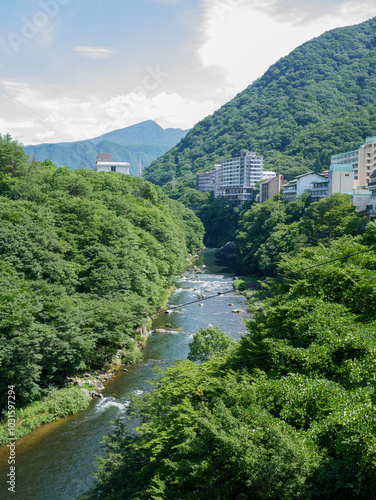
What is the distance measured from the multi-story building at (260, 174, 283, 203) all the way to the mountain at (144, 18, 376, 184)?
9.60 metres

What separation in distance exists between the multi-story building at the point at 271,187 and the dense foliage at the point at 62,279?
4148 cm

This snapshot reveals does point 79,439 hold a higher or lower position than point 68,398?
lower

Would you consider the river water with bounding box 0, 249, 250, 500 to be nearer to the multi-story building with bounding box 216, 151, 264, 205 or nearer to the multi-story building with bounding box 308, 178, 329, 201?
the multi-story building with bounding box 308, 178, 329, 201

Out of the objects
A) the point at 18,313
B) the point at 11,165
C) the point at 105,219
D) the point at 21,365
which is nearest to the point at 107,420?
the point at 21,365

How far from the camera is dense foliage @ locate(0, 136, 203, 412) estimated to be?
58.5 feet

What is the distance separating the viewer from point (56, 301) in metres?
20.6

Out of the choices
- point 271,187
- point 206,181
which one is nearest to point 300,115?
point 206,181

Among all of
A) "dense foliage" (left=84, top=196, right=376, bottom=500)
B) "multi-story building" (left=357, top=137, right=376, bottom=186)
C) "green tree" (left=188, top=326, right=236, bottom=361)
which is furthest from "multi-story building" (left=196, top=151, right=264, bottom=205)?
"dense foliage" (left=84, top=196, right=376, bottom=500)

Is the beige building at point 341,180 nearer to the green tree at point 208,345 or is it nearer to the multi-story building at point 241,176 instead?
the multi-story building at point 241,176

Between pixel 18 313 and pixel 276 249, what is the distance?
31.7 meters

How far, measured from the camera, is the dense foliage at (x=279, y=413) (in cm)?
773

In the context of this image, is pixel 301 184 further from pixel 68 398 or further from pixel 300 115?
pixel 300 115

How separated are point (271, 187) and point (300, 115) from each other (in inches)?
1951

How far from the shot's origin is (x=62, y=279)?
939 inches
